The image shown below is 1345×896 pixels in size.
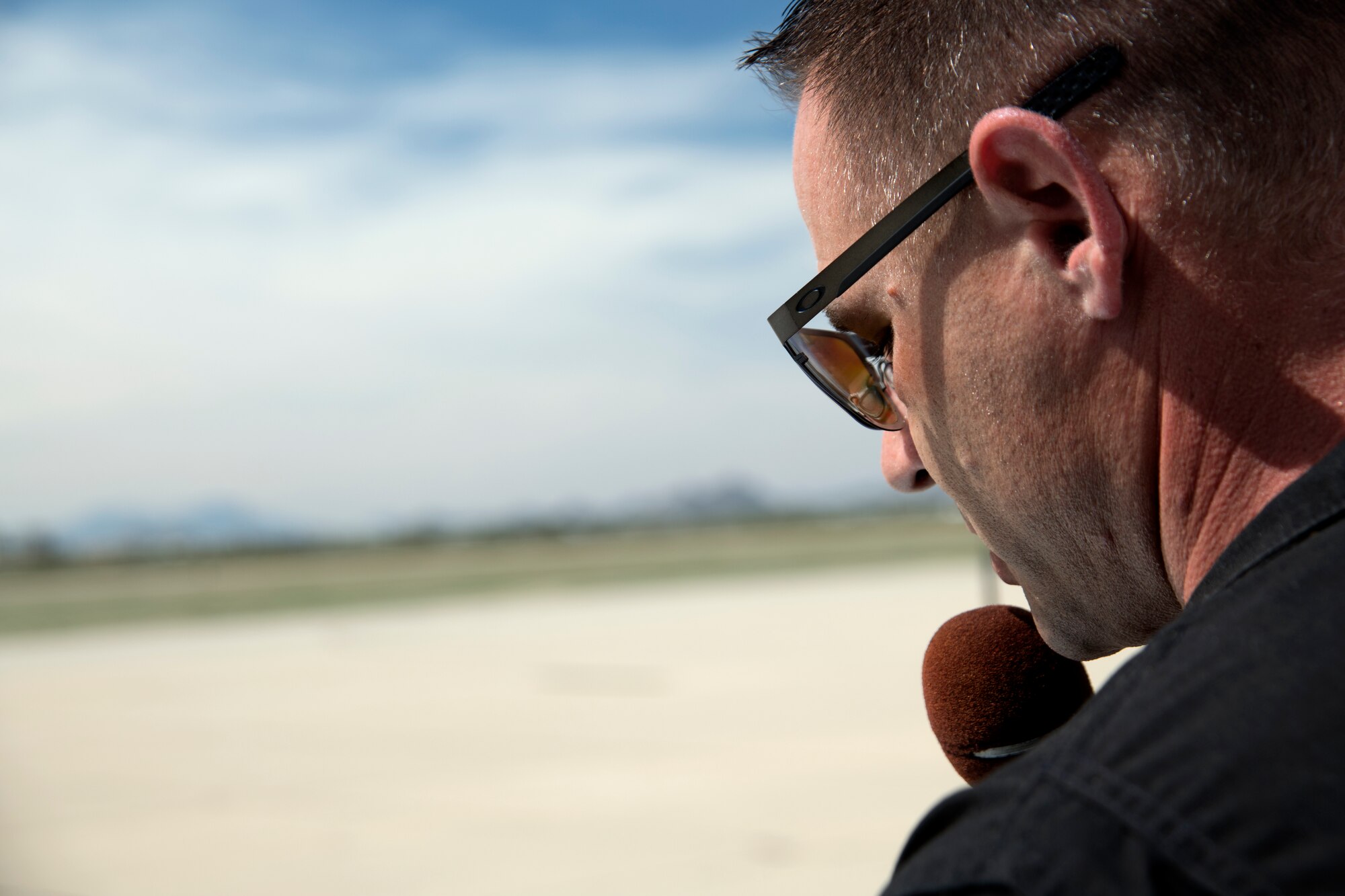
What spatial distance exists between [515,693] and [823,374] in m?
10.4

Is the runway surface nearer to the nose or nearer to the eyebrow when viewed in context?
the nose

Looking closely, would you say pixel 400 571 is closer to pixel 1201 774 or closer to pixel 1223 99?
pixel 1223 99

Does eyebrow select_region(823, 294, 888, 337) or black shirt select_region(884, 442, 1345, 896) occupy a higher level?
eyebrow select_region(823, 294, 888, 337)

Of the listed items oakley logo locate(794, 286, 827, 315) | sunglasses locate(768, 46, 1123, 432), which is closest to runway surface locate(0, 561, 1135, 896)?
sunglasses locate(768, 46, 1123, 432)

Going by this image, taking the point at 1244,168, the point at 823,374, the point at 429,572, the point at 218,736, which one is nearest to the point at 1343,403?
the point at 1244,168

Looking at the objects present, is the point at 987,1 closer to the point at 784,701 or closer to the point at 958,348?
the point at 958,348

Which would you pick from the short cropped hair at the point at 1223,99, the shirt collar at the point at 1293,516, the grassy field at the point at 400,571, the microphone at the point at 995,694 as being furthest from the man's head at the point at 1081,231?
the grassy field at the point at 400,571

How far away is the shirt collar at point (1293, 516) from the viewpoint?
35.9 inches

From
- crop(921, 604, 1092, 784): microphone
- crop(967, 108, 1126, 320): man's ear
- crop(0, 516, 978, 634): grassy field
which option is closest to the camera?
crop(967, 108, 1126, 320): man's ear

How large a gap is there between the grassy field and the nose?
15796 mm

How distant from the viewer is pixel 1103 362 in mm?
1136

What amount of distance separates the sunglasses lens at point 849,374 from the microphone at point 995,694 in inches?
14.3

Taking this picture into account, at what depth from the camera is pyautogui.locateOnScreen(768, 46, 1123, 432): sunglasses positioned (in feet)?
3.68

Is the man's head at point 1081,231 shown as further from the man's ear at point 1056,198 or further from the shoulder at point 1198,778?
the shoulder at point 1198,778
